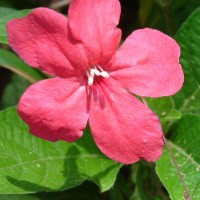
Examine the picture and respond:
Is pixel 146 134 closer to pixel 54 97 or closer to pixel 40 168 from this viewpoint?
pixel 54 97

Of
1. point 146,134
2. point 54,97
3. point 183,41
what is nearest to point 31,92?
point 54,97

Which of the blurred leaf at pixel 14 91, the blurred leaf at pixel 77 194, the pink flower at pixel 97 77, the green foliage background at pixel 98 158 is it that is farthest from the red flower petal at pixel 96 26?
the blurred leaf at pixel 14 91

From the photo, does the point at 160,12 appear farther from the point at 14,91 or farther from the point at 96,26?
the point at 96,26

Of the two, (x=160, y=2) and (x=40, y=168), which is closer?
(x=40, y=168)

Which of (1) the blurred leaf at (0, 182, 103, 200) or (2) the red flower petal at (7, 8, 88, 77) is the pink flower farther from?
(1) the blurred leaf at (0, 182, 103, 200)

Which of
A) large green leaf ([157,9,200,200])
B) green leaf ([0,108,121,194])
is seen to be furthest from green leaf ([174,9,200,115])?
green leaf ([0,108,121,194])

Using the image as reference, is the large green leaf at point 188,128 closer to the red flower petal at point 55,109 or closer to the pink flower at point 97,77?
the pink flower at point 97,77
